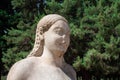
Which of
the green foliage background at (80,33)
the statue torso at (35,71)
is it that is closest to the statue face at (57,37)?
the statue torso at (35,71)

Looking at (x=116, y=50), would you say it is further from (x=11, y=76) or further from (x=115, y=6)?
(x=11, y=76)

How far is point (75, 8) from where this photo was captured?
15.2 metres

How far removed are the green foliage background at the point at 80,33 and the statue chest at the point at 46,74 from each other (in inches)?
384

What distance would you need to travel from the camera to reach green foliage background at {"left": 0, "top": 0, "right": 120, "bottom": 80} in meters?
13.6

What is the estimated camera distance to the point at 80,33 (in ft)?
46.6

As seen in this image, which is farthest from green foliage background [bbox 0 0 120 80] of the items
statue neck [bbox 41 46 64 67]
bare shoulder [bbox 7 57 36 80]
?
bare shoulder [bbox 7 57 36 80]

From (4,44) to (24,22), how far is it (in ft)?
4.36

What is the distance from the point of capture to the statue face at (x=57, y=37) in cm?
354

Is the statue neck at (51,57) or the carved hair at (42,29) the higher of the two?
the carved hair at (42,29)

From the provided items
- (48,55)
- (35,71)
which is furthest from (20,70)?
(48,55)

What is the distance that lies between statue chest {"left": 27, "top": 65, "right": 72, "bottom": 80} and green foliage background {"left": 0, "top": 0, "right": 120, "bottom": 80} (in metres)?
9.76

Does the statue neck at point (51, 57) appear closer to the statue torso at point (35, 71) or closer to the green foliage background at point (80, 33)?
the statue torso at point (35, 71)

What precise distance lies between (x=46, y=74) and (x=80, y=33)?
1081 cm

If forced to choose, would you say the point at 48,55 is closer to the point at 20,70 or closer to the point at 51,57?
the point at 51,57
